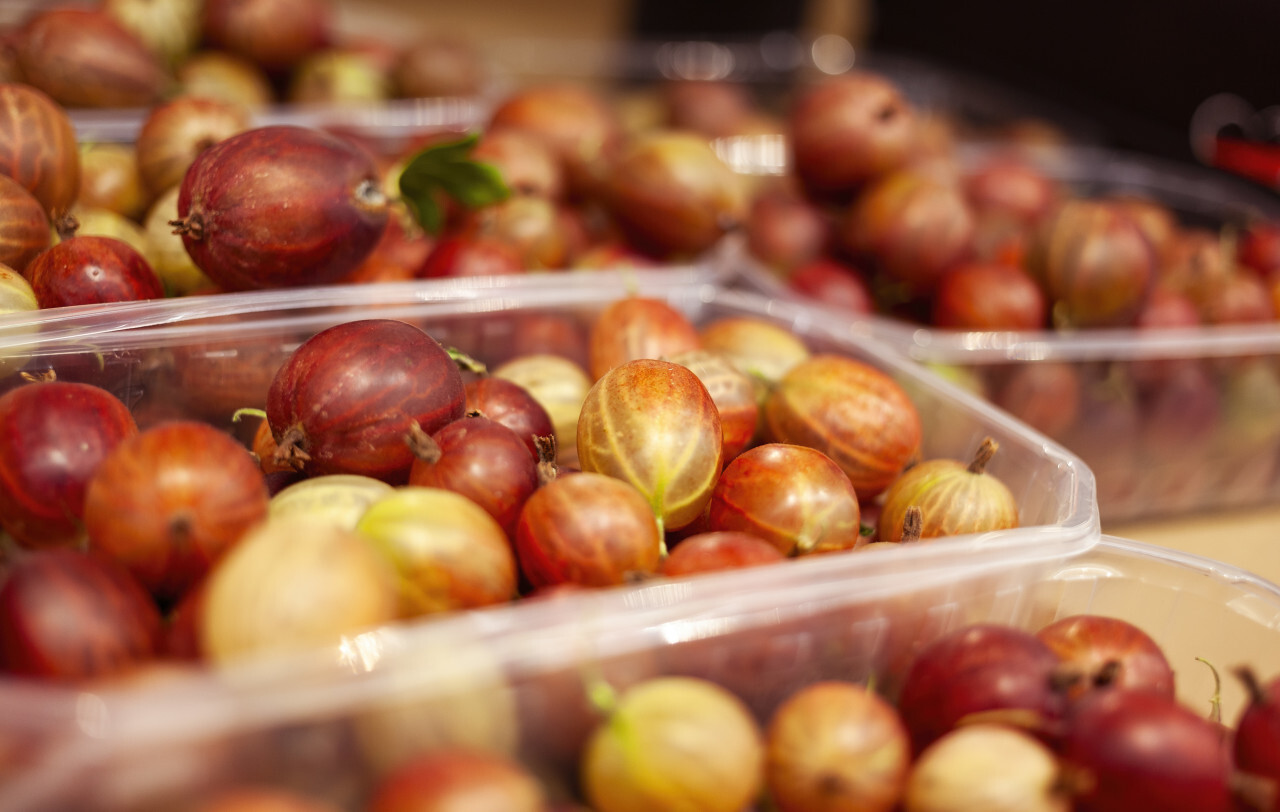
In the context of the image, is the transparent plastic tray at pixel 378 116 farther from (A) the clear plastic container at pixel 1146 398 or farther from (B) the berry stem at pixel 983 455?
(B) the berry stem at pixel 983 455

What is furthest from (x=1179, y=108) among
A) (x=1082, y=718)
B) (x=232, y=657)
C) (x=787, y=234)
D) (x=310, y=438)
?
(x=232, y=657)

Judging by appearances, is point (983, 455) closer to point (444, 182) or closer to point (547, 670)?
point (547, 670)

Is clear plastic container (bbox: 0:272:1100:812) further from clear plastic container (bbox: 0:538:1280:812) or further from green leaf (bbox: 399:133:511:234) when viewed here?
green leaf (bbox: 399:133:511:234)

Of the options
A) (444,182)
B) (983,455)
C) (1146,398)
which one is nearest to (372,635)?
(983,455)

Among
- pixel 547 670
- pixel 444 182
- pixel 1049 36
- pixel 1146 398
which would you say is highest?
pixel 1049 36

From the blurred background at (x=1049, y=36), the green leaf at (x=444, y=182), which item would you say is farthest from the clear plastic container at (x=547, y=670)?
the blurred background at (x=1049, y=36)

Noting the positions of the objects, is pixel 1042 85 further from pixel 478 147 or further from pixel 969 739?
pixel 969 739
